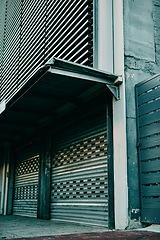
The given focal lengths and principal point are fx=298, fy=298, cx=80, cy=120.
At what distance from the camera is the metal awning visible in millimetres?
5605

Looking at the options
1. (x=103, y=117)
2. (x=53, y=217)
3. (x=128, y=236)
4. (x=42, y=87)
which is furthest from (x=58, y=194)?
(x=128, y=236)

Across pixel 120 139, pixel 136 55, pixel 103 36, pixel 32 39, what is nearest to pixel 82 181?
pixel 120 139

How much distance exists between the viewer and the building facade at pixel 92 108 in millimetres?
5535

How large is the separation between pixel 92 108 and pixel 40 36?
10.4 feet

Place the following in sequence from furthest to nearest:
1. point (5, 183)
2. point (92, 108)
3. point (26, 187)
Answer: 1. point (5, 183)
2. point (26, 187)
3. point (92, 108)

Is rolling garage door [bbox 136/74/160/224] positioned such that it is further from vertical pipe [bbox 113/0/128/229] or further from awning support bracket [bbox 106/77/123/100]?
awning support bracket [bbox 106/77/123/100]

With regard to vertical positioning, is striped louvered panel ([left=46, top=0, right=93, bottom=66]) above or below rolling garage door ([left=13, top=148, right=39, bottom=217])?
above

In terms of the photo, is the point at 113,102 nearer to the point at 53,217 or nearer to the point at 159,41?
the point at 159,41

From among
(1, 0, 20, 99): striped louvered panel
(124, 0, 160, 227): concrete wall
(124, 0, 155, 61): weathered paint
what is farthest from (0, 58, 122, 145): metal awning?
(1, 0, 20, 99): striped louvered panel

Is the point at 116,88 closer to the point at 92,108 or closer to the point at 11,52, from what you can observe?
the point at 92,108

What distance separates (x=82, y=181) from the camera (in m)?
7.25

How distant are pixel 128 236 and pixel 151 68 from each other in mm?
3632

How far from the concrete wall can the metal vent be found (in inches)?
33.3

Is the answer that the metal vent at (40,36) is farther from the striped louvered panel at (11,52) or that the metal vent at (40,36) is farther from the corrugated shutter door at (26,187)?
the corrugated shutter door at (26,187)
